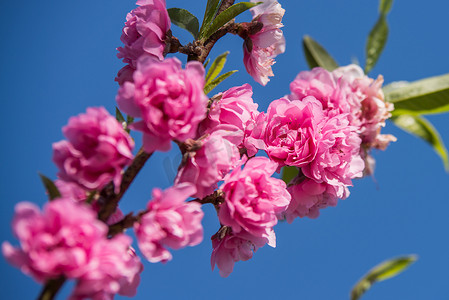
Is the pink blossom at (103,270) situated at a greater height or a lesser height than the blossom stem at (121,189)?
lesser

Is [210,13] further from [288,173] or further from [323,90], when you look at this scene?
[288,173]

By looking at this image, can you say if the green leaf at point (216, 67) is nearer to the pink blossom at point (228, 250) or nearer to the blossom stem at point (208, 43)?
the blossom stem at point (208, 43)

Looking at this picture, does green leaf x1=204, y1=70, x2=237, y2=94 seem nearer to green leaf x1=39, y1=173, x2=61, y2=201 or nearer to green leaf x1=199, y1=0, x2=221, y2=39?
green leaf x1=199, y1=0, x2=221, y2=39

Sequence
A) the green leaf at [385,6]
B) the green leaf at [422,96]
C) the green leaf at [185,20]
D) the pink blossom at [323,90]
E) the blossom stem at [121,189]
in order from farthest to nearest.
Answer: the green leaf at [385,6]
the green leaf at [422,96]
the pink blossom at [323,90]
the green leaf at [185,20]
the blossom stem at [121,189]

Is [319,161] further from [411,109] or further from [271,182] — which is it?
[411,109]

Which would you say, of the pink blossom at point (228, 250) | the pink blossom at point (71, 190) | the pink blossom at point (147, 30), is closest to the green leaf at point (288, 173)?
the pink blossom at point (228, 250)

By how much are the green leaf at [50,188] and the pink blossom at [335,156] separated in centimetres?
43

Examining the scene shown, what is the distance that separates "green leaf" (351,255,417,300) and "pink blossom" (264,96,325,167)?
0.21 metres

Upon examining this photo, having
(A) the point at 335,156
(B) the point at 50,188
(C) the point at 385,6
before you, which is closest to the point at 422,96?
(C) the point at 385,6

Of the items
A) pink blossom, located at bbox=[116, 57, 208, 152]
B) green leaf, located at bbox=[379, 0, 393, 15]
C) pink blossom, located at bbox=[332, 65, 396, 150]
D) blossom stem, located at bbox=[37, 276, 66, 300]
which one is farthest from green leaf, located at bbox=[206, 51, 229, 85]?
green leaf, located at bbox=[379, 0, 393, 15]

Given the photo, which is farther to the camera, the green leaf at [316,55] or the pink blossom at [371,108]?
the green leaf at [316,55]

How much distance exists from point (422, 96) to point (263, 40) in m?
0.61

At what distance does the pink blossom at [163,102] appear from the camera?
1.63ft

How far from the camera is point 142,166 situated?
1.79 feet
